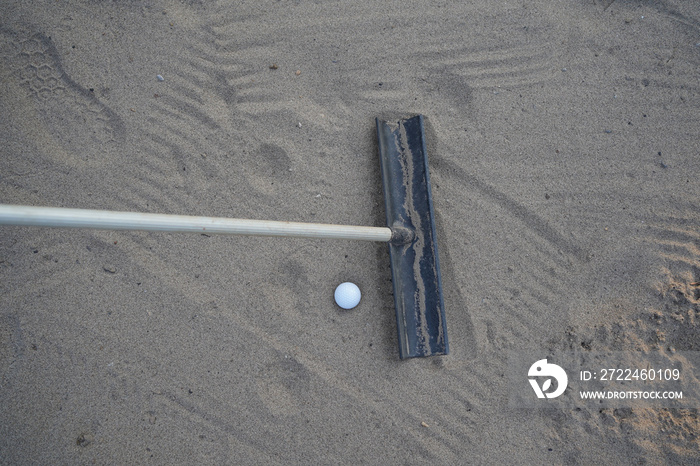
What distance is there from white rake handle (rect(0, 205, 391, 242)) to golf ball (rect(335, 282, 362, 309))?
1.30 feet

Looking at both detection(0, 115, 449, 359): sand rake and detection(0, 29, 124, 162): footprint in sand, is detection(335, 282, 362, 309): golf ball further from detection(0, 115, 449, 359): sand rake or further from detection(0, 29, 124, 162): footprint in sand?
detection(0, 29, 124, 162): footprint in sand

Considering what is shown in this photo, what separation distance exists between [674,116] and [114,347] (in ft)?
10.3

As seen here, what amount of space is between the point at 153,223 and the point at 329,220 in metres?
1.03

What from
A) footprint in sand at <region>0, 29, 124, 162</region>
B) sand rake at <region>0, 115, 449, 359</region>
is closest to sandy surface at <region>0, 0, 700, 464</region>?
footprint in sand at <region>0, 29, 124, 162</region>

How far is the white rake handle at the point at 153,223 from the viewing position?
109cm

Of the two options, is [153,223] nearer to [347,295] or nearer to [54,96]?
[347,295]

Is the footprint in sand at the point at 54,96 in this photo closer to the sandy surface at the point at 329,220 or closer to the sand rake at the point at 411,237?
the sandy surface at the point at 329,220

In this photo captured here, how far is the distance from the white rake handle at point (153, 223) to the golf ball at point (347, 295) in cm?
40

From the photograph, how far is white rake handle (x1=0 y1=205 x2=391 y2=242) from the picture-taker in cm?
109

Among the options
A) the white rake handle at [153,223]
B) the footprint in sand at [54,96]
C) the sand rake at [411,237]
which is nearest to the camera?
the white rake handle at [153,223]

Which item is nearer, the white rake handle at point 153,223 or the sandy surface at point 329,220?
the white rake handle at point 153,223

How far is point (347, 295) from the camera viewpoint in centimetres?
203

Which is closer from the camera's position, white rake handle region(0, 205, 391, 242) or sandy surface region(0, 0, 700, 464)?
white rake handle region(0, 205, 391, 242)

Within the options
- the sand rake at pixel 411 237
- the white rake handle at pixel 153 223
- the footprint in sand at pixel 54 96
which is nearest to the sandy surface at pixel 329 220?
the footprint in sand at pixel 54 96
